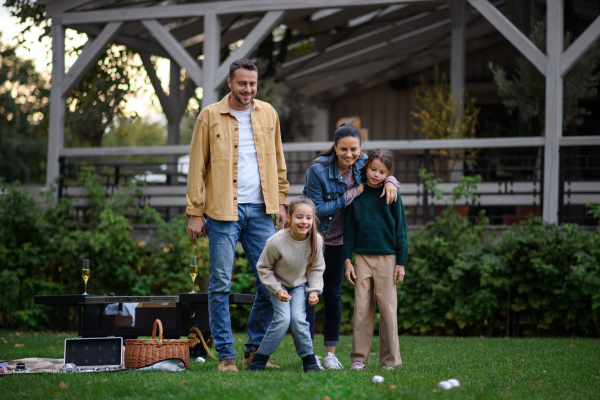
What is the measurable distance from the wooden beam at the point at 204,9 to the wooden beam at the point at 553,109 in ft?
4.63

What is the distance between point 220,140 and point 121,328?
1770 mm

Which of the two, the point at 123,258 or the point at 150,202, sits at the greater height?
the point at 150,202

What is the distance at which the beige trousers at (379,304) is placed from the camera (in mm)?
3838

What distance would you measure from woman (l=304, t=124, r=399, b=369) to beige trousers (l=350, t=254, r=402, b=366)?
14 cm

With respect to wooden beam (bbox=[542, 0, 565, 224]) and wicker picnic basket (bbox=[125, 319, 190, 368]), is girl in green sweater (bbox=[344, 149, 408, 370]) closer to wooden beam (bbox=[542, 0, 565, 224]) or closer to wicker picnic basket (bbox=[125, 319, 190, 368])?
wicker picnic basket (bbox=[125, 319, 190, 368])

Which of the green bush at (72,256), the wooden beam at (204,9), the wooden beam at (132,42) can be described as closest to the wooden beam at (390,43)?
the wooden beam at (132,42)

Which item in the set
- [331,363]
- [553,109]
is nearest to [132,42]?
[553,109]

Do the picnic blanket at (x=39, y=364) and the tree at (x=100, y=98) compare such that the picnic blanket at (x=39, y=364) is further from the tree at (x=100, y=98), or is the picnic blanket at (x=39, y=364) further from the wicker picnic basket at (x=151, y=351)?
the tree at (x=100, y=98)

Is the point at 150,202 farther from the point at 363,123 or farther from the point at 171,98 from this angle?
the point at 363,123

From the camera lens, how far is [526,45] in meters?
6.93

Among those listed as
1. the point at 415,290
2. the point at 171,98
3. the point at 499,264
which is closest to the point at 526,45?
the point at 499,264

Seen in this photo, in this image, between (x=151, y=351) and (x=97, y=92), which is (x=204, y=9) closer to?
(x=97, y=92)

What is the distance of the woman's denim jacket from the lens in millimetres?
3863

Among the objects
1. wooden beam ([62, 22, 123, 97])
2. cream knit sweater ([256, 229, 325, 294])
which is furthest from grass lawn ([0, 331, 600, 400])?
wooden beam ([62, 22, 123, 97])
